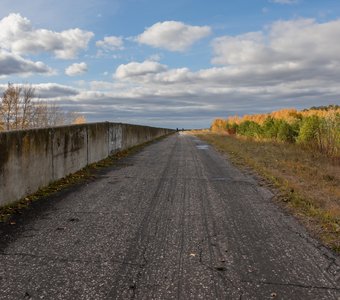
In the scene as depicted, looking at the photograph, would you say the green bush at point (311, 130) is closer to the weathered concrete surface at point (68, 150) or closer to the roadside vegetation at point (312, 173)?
the roadside vegetation at point (312, 173)

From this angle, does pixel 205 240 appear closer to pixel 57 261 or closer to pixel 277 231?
pixel 277 231

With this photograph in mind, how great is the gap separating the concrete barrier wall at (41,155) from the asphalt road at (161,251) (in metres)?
0.66

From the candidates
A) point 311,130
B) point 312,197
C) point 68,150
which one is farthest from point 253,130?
point 312,197

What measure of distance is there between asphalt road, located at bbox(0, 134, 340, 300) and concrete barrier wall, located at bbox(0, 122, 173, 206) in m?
Answer: 0.66

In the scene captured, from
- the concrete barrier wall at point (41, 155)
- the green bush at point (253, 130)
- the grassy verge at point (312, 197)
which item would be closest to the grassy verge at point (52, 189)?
the concrete barrier wall at point (41, 155)

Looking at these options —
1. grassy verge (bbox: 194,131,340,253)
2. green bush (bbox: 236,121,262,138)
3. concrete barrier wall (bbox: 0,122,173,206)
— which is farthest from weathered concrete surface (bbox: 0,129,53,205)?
green bush (bbox: 236,121,262,138)

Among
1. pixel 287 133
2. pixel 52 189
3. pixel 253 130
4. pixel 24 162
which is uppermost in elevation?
pixel 253 130

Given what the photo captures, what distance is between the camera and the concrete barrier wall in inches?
260

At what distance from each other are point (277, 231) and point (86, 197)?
3.71 m

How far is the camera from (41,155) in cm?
814

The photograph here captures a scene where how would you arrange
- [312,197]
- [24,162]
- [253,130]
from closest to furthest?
[24,162] → [312,197] → [253,130]

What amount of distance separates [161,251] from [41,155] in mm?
4667

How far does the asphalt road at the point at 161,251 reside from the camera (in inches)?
138

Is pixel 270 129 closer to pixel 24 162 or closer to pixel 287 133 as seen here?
pixel 287 133
